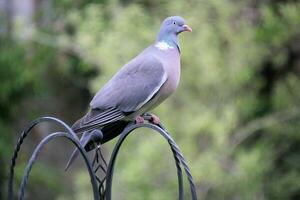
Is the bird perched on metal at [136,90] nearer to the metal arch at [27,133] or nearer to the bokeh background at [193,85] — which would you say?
the metal arch at [27,133]

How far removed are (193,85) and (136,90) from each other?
260 centimetres

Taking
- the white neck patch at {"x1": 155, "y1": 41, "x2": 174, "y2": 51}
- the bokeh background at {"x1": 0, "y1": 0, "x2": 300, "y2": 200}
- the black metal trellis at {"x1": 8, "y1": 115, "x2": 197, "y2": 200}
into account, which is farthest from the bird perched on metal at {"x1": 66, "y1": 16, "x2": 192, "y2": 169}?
the bokeh background at {"x1": 0, "y1": 0, "x2": 300, "y2": 200}

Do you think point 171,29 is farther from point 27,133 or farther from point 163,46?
point 27,133

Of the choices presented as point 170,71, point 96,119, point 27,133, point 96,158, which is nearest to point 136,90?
point 170,71

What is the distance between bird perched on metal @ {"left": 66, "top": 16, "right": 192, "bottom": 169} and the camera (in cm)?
306

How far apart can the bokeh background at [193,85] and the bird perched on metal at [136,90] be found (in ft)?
7.00

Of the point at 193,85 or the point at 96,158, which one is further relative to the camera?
the point at 193,85

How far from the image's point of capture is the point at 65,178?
7348 mm

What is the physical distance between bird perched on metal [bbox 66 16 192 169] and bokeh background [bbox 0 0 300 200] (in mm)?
2132

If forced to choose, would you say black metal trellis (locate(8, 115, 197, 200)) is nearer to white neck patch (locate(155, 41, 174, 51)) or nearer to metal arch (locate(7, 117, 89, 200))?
metal arch (locate(7, 117, 89, 200))

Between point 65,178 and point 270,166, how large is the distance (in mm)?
2172

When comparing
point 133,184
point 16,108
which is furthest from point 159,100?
point 16,108

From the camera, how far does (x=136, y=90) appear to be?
318cm

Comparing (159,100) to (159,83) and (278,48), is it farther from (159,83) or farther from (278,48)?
(278,48)
